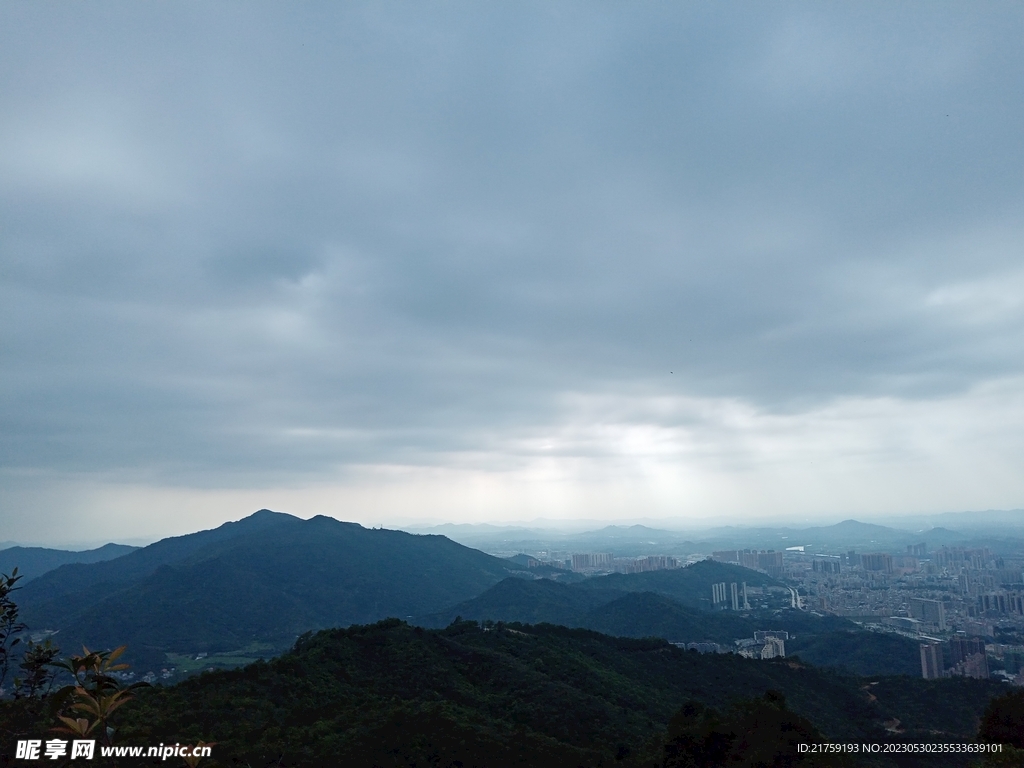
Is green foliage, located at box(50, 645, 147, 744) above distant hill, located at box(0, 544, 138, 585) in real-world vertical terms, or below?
above

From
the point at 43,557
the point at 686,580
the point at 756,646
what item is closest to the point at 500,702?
the point at 756,646

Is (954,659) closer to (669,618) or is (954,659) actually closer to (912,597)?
→ (669,618)

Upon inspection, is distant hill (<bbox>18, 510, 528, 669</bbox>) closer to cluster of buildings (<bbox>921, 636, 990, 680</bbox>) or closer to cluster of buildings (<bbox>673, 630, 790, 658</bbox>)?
cluster of buildings (<bbox>673, 630, 790, 658</bbox>)

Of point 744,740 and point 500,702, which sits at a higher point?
point 744,740

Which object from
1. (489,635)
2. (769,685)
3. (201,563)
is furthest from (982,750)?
(201,563)

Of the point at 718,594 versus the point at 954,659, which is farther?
the point at 718,594

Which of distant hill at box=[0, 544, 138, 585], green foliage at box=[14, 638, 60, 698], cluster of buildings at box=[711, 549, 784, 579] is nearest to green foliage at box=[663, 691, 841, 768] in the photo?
green foliage at box=[14, 638, 60, 698]
